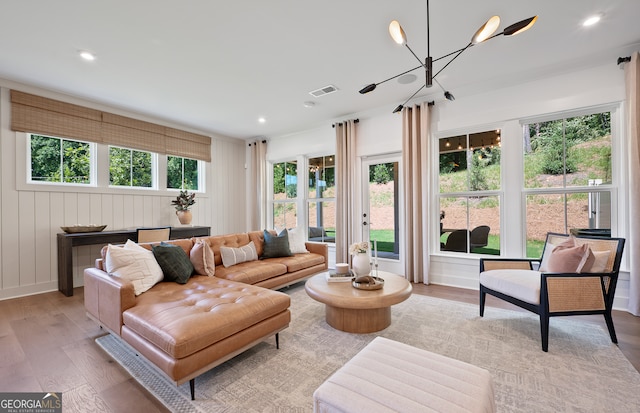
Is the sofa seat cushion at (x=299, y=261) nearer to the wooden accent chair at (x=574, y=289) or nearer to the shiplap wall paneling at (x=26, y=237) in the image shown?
the wooden accent chair at (x=574, y=289)

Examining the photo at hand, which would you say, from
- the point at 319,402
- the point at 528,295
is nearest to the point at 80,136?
the point at 319,402

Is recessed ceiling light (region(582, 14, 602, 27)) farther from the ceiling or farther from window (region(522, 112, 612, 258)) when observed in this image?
window (region(522, 112, 612, 258))

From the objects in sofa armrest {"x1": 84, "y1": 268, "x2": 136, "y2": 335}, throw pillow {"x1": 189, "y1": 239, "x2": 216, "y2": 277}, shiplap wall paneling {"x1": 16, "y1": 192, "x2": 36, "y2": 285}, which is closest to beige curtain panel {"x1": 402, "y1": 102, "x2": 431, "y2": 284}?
throw pillow {"x1": 189, "y1": 239, "x2": 216, "y2": 277}

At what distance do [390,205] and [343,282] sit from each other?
233 cm

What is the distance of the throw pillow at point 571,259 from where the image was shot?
2297 millimetres

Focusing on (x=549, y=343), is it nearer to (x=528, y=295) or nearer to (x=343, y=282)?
(x=528, y=295)

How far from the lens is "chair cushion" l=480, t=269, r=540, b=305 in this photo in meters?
2.29

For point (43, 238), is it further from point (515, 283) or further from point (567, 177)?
point (567, 177)

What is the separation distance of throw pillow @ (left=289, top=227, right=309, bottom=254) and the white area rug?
4.57 ft

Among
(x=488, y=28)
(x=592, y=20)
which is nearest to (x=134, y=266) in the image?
(x=488, y=28)

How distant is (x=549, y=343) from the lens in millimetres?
2275

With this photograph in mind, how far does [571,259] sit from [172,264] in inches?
144

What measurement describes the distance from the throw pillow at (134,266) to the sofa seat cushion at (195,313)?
0.09 metres

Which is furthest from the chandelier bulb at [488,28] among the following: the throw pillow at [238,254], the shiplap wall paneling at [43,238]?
the shiplap wall paneling at [43,238]
